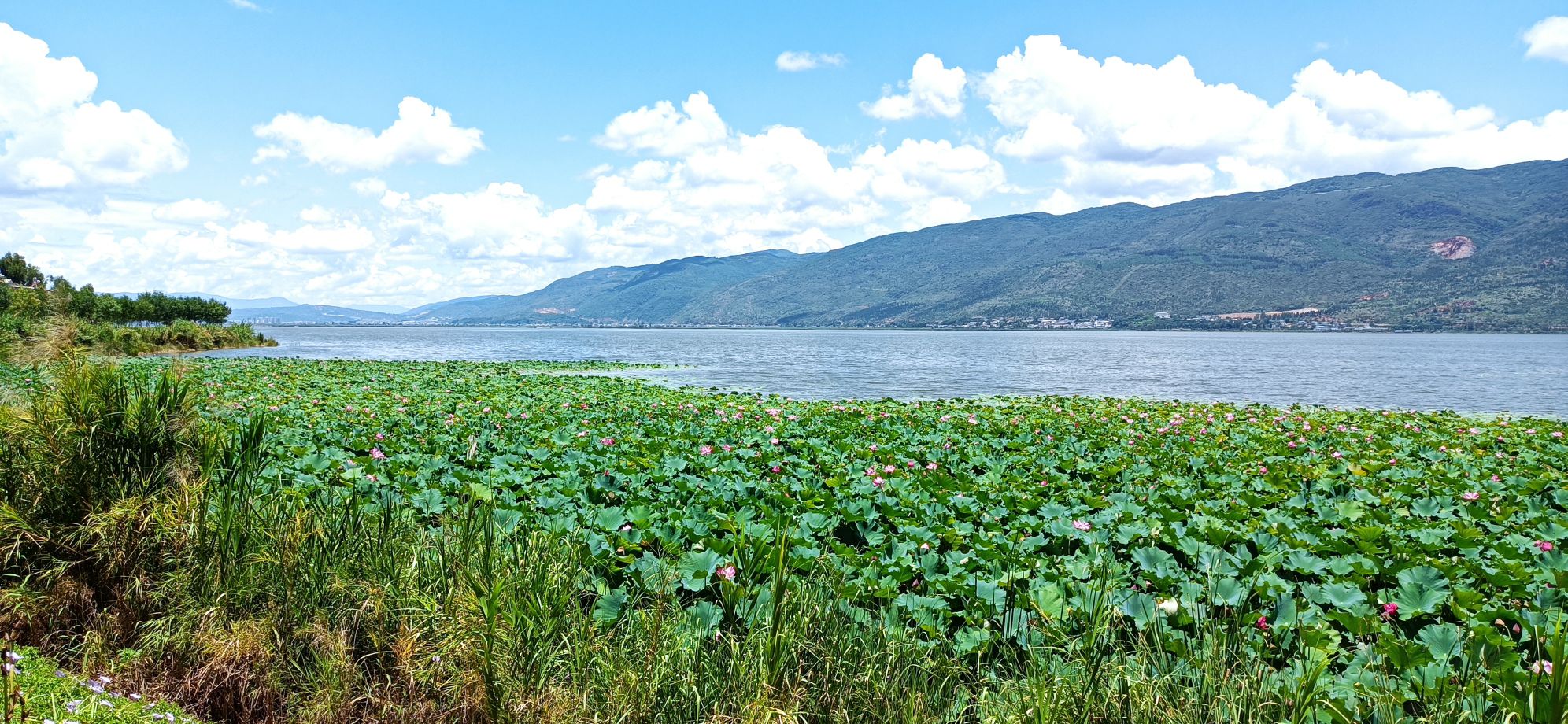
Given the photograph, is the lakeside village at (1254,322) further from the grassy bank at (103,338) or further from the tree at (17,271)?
the tree at (17,271)

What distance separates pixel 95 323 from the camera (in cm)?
5431

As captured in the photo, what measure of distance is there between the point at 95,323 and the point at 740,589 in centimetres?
6772

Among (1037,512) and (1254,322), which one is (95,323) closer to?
(1037,512)

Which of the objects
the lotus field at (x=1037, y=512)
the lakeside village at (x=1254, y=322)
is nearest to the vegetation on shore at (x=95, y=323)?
the lotus field at (x=1037, y=512)

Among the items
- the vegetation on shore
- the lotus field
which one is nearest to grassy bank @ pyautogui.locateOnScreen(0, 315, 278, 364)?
the vegetation on shore

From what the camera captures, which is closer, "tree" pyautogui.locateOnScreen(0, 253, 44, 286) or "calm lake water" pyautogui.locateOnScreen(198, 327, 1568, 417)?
"calm lake water" pyautogui.locateOnScreen(198, 327, 1568, 417)

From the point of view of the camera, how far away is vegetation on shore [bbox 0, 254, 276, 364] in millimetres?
7164

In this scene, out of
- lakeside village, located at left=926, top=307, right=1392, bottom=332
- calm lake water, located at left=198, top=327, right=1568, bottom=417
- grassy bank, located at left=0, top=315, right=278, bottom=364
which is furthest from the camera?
lakeside village, located at left=926, top=307, right=1392, bottom=332

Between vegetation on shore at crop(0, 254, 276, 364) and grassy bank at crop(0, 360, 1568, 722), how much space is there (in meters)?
0.49

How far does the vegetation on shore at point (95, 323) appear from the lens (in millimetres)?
7164

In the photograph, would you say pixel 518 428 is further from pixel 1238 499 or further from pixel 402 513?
pixel 1238 499

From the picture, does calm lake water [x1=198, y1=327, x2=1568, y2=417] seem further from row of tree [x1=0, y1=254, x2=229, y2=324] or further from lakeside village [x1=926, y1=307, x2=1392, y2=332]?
lakeside village [x1=926, y1=307, x2=1392, y2=332]

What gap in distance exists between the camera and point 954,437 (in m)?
13.3

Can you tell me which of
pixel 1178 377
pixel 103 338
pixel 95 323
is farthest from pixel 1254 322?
pixel 103 338
